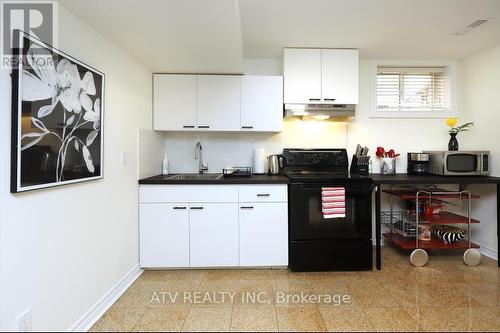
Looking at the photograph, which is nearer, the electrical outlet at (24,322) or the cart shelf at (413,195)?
the electrical outlet at (24,322)

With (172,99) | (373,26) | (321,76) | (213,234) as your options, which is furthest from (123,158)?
(373,26)

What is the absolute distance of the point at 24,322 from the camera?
1315 millimetres

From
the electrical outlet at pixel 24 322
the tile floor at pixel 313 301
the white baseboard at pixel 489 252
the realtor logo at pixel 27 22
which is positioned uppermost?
the realtor logo at pixel 27 22

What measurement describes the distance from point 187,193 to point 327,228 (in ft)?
4.56

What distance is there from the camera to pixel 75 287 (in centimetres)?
168

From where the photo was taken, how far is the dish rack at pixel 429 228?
2.68 m

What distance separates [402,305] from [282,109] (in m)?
2.09

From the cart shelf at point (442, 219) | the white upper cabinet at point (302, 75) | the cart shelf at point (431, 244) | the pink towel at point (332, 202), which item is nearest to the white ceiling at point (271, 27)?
the white upper cabinet at point (302, 75)

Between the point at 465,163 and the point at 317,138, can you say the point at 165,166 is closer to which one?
the point at 317,138

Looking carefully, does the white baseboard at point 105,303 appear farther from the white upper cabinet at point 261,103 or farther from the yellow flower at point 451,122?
the yellow flower at point 451,122

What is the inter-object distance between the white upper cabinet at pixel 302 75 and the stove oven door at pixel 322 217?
994mm

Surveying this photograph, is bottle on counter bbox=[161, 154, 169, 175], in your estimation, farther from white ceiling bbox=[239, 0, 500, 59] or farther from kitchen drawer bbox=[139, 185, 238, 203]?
white ceiling bbox=[239, 0, 500, 59]

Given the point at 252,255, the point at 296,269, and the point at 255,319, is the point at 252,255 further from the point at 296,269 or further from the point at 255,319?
the point at 255,319

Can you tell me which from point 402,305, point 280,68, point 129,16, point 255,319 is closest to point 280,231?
point 255,319
